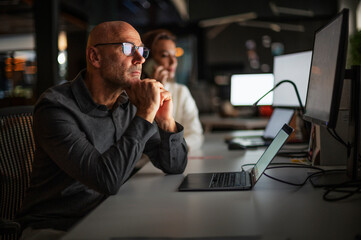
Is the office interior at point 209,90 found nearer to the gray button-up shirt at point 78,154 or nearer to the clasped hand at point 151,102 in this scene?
the gray button-up shirt at point 78,154

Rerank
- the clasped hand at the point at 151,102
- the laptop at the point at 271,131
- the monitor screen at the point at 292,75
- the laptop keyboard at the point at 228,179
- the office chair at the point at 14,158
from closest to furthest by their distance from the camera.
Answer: the laptop keyboard at the point at 228,179 < the clasped hand at the point at 151,102 < the office chair at the point at 14,158 < the monitor screen at the point at 292,75 < the laptop at the point at 271,131

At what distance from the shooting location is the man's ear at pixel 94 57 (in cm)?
165

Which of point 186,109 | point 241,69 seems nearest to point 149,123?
point 186,109

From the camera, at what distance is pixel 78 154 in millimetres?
1330

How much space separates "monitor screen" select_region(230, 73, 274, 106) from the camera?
3.46 metres

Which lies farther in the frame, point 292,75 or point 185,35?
point 185,35

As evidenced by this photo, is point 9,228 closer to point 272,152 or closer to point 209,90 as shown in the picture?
point 272,152

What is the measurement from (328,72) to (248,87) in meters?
2.32

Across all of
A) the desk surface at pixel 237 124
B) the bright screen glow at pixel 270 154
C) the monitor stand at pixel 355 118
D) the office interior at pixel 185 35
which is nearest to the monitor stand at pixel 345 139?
the monitor stand at pixel 355 118

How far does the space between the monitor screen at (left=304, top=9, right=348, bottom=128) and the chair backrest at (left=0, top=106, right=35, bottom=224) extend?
1.18 metres

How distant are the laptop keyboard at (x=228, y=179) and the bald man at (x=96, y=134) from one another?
0.66 ft

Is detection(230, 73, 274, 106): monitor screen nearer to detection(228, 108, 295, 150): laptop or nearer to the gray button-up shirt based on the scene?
detection(228, 108, 295, 150): laptop

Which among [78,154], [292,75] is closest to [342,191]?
[78,154]

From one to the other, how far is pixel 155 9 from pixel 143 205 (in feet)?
26.7
